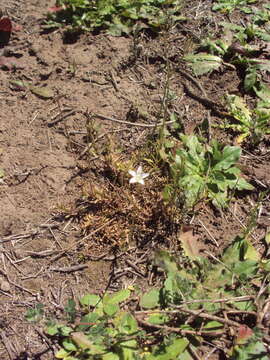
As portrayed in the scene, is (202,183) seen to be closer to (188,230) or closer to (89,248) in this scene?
(188,230)

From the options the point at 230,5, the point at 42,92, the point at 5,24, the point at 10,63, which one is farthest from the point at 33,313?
the point at 230,5

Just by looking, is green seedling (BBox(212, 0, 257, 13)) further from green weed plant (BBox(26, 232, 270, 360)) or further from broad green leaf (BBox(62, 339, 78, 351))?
broad green leaf (BBox(62, 339, 78, 351))

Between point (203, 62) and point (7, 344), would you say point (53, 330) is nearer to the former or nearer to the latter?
point (7, 344)

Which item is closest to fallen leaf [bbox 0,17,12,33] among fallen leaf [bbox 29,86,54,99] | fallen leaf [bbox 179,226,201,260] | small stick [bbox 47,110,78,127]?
fallen leaf [bbox 29,86,54,99]

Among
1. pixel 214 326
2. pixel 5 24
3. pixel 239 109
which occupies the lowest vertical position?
pixel 214 326

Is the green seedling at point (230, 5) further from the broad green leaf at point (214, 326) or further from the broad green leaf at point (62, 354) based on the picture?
the broad green leaf at point (62, 354)

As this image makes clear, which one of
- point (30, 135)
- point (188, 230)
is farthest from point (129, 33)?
point (188, 230)
